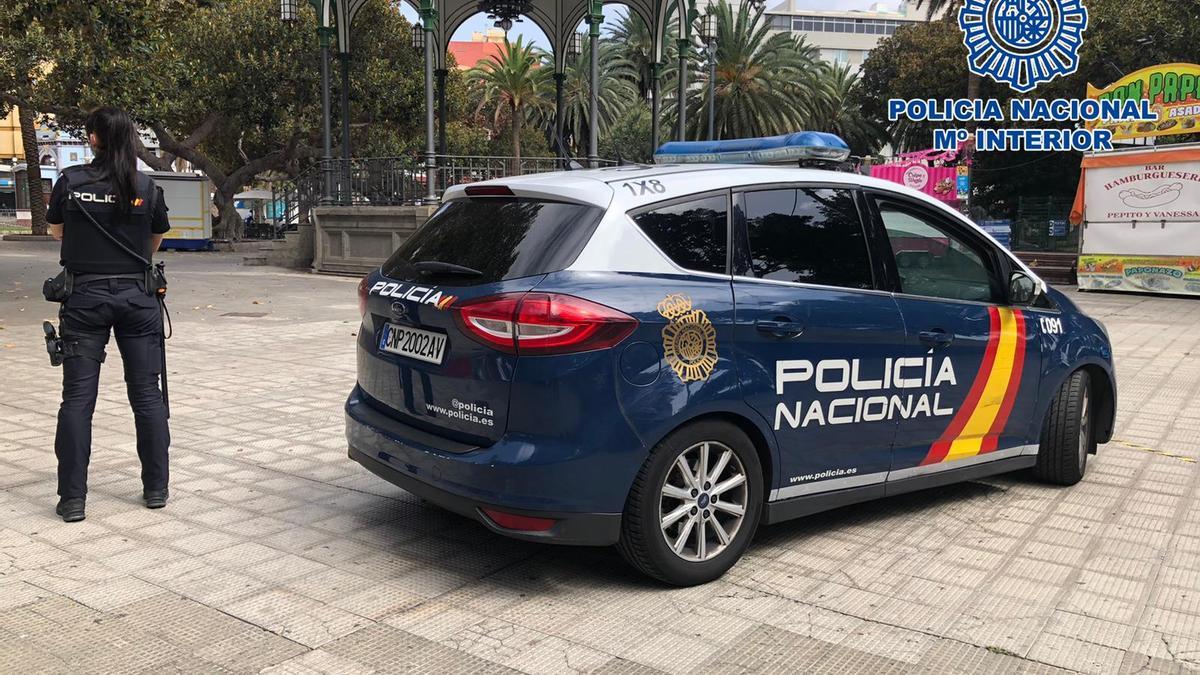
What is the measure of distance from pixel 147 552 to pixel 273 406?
3083 millimetres

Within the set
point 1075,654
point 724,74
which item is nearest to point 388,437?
point 1075,654

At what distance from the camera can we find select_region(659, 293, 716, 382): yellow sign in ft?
11.9

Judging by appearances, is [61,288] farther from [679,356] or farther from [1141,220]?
[1141,220]

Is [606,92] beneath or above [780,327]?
above

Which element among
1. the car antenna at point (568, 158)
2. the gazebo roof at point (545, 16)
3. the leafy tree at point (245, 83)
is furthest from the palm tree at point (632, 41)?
the car antenna at point (568, 158)

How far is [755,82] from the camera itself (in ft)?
145

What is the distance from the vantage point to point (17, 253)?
26.3 meters

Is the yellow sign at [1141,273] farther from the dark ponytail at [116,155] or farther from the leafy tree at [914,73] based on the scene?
the leafy tree at [914,73]

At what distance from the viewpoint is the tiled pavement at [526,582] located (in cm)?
325

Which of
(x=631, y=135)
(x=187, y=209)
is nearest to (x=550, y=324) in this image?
(x=187, y=209)

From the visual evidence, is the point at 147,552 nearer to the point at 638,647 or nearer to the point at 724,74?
the point at 638,647

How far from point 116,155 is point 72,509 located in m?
1.64

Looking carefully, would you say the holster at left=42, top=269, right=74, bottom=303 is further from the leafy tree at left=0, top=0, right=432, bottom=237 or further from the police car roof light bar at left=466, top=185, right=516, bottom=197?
the leafy tree at left=0, top=0, right=432, bottom=237

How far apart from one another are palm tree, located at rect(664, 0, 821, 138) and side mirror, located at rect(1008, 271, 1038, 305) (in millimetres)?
39804
